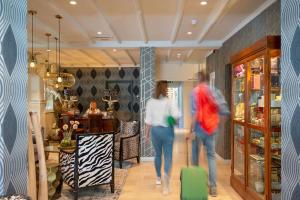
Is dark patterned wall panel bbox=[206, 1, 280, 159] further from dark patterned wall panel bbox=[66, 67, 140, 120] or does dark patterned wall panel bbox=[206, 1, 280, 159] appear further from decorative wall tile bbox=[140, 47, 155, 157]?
dark patterned wall panel bbox=[66, 67, 140, 120]

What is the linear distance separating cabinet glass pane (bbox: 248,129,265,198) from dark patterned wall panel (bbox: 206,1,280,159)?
1.37 metres

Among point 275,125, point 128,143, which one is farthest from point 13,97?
point 128,143

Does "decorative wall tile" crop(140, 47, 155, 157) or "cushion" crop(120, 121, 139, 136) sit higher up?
"decorative wall tile" crop(140, 47, 155, 157)

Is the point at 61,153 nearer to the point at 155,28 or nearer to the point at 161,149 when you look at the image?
the point at 161,149

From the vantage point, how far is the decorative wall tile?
6.76m

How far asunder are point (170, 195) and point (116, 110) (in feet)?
25.8

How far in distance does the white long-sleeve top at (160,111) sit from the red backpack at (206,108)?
0.61m

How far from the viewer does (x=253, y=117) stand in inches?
150

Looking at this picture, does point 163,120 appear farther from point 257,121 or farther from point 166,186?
point 257,121

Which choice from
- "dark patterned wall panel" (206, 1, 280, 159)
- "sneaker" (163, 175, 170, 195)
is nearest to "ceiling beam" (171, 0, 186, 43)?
"dark patterned wall panel" (206, 1, 280, 159)

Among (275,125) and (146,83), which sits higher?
(146,83)

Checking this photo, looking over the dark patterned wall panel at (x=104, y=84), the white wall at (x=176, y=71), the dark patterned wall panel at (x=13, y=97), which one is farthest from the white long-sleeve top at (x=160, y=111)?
the dark patterned wall panel at (x=104, y=84)

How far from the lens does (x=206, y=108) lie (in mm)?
3721

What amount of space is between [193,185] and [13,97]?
70.3 inches
